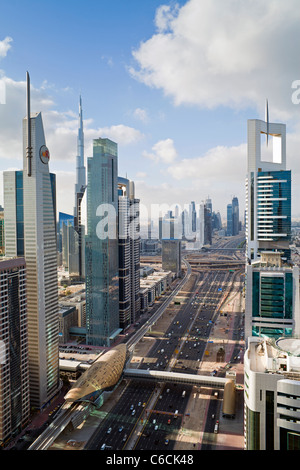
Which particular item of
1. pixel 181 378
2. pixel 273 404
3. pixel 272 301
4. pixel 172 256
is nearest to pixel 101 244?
pixel 181 378

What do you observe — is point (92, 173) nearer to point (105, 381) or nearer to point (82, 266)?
point (105, 381)

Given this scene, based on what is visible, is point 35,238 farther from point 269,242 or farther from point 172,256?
point 172,256

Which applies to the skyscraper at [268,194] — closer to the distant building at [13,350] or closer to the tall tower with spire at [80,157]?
the distant building at [13,350]

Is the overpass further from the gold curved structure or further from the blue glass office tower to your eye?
the blue glass office tower

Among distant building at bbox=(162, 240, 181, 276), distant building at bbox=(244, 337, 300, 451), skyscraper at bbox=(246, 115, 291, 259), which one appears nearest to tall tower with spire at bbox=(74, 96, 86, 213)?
distant building at bbox=(162, 240, 181, 276)

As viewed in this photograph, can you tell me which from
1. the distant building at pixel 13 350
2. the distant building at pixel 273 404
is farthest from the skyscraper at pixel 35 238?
the distant building at pixel 273 404
